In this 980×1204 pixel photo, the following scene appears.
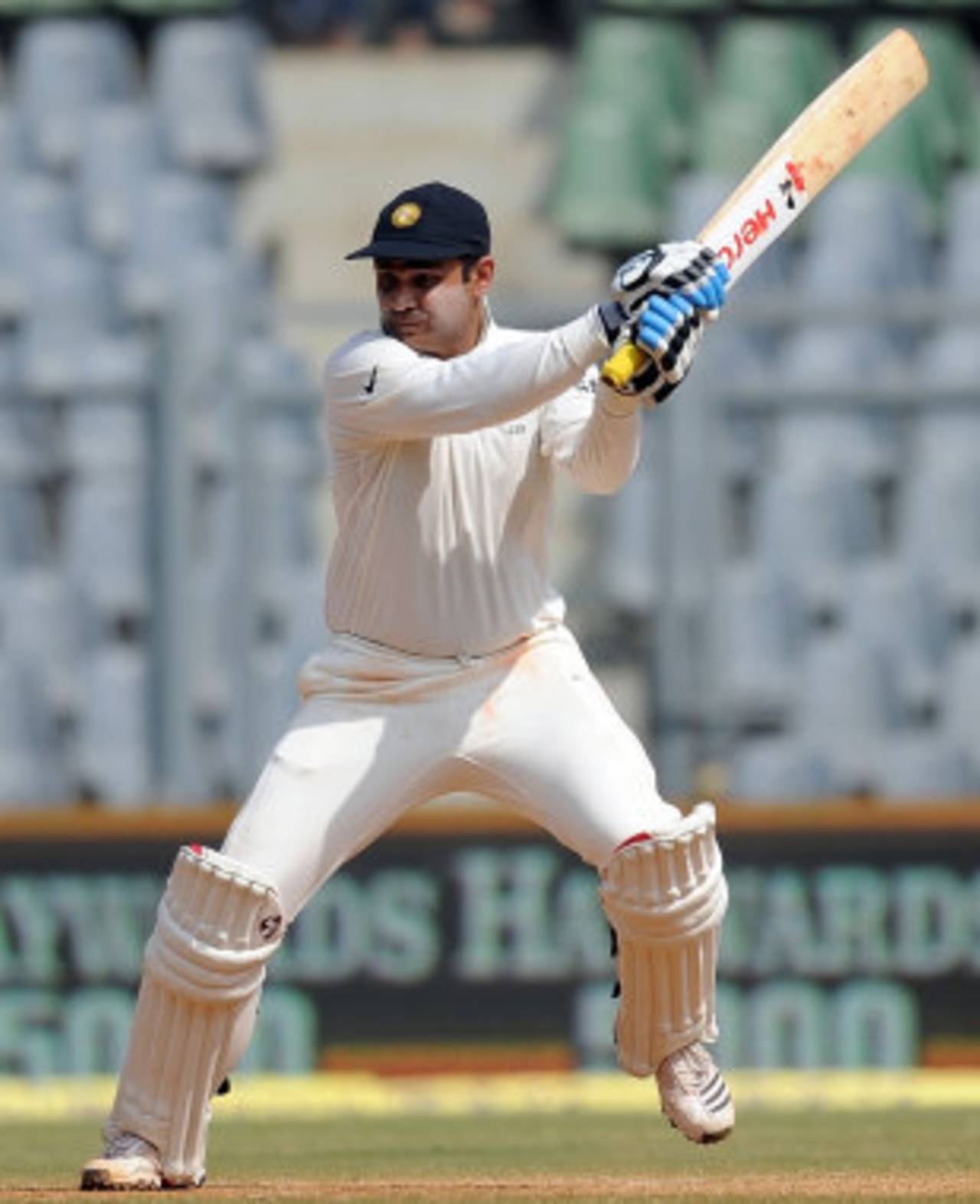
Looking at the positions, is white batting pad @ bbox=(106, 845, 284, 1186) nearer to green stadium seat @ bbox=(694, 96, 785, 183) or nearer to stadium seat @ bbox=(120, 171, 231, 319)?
stadium seat @ bbox=(120, 171, 231, 319)

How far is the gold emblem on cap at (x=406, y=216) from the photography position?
6.18 m

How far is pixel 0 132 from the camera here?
44.0 feet

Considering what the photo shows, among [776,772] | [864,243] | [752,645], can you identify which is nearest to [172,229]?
[864,243]

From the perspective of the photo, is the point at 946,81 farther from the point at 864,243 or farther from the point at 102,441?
the point at 102,441

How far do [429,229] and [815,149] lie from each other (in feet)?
2.66

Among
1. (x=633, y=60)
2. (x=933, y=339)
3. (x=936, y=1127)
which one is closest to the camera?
(x=936, y=1127)

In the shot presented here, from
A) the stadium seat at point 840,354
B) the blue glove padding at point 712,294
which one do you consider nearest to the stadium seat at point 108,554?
the stadium seat at point 840,354

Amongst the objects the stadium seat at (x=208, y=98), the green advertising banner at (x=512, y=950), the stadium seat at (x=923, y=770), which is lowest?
the green advertising banner at (x=512, y=950)

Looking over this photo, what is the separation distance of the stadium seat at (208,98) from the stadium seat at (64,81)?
0.18 meters

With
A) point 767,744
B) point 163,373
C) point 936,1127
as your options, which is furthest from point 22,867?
point 936,1127

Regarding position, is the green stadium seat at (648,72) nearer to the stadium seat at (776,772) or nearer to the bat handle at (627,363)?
the stadium seat at (776,772)

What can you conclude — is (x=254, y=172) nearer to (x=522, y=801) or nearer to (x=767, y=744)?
(x=767, y=744)

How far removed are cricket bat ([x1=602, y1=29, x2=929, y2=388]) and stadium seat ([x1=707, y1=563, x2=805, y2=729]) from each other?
13.4 feet

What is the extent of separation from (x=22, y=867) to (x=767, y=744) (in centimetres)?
213
